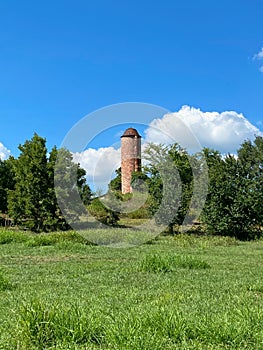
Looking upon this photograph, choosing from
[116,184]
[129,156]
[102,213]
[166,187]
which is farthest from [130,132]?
[102,213]

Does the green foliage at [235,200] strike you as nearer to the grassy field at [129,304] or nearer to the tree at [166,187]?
the tree at [166,187]

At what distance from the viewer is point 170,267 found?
8703 mm

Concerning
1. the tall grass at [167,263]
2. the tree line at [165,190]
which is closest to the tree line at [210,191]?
the tree line at [165,190]

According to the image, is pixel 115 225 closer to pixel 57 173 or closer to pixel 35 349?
pixel 57 173

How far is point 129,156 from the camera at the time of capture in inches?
777

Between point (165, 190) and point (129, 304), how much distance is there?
1909 cm

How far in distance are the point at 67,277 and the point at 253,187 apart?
54.4 feet

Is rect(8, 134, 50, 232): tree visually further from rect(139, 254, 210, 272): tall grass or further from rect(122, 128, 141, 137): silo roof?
rect(139, 254, 210, 272): tall grass

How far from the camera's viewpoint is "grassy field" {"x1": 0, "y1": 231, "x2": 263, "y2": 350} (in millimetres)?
3549

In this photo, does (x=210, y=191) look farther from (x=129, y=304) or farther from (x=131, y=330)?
(x=131, y=330)

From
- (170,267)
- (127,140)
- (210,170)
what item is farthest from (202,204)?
(170,267)

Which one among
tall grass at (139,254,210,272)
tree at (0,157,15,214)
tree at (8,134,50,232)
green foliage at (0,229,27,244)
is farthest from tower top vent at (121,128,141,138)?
tree at (0,157,15,214)

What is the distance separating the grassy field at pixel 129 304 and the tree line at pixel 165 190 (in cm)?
997

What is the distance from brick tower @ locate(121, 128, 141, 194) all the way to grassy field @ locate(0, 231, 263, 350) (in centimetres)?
711
